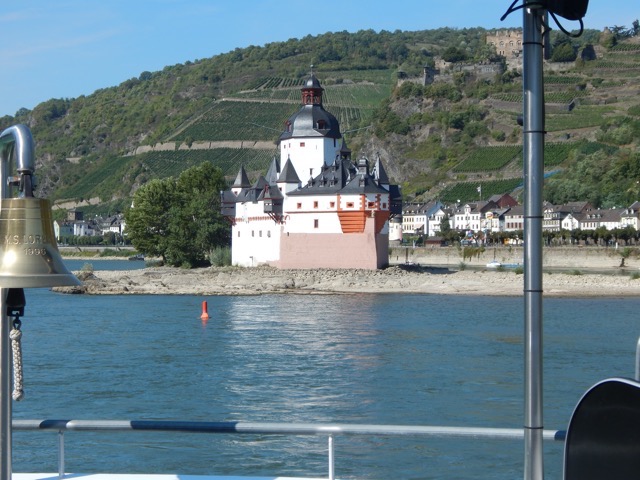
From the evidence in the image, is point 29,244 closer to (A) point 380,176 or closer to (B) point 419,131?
(A) point 380,176

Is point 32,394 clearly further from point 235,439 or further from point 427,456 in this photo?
point 427,456

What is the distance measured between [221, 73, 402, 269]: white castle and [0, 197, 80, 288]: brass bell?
156ft

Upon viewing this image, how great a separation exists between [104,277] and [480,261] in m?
25.9

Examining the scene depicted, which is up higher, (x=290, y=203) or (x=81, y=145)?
(x=81, y=145)

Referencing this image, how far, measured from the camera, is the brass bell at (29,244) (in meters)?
4.43

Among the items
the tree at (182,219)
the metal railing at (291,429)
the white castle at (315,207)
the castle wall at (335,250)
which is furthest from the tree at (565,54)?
the metal railing at (291,429)

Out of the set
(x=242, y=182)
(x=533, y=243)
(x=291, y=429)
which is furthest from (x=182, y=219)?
(x=533, y=243)

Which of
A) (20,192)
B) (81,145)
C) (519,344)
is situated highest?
(81,145)

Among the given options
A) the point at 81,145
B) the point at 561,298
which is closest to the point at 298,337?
the point at 561,298

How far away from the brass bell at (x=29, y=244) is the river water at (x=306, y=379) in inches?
292

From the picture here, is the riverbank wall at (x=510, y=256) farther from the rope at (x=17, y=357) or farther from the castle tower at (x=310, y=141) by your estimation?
the rope at (x=17, y=357)

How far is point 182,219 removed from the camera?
6406cm

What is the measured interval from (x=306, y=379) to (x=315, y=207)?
3275 cm

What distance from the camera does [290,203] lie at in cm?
5475
